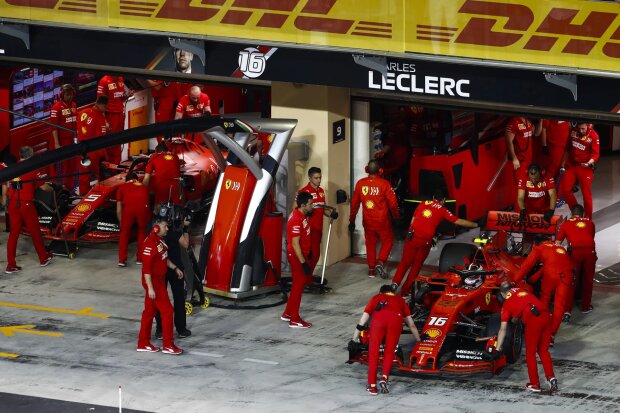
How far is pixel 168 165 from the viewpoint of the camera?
2209 centimetres

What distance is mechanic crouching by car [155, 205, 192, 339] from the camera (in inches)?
698

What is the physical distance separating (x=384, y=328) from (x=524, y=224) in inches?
166

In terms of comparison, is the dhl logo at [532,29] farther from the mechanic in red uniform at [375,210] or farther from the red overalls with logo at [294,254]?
the mechanic in red uniform at [375,210]

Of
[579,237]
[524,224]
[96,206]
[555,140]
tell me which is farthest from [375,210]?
[555,140]

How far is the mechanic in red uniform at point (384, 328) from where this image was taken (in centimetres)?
1573

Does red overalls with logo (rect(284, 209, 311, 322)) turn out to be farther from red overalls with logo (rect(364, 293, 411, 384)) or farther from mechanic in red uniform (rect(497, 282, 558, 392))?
mechanic in red uniform (rect(497, 282, 558, 392))

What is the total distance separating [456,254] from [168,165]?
18.3ft

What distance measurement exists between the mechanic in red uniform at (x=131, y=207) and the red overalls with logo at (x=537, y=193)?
527 centimetres

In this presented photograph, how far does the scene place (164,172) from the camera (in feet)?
72.4

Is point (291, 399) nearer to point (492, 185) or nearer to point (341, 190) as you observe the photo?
point (341, 190)

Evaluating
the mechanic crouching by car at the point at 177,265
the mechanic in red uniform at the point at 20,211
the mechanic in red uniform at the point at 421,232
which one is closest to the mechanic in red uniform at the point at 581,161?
the mechanic in red uniform at the point at 421,232

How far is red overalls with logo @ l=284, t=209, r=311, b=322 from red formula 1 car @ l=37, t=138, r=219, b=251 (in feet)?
9.75

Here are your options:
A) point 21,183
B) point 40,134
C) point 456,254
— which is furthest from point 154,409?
point 40,134

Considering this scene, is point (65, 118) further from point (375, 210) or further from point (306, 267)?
point (306, 267)
